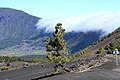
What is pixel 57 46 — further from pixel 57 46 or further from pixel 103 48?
pixel 103 48

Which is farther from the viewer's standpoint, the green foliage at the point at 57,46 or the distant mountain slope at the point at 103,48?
the distant mountain slope at the point at 103,48

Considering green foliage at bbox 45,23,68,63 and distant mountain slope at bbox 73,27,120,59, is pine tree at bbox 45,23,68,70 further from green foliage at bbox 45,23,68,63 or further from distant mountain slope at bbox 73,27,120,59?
distant mountain slope at bbox 73,27,120,59

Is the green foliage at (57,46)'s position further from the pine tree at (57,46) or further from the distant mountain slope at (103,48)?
the distant mountain slope at (103,48)

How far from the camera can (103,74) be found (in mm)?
55656

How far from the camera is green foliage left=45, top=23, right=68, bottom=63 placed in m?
76.4

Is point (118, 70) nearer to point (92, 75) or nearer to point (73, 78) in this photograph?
point (92, 75)

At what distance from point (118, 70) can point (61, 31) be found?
18177mm

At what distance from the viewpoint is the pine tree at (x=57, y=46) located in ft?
251

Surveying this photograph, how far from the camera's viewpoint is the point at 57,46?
77.1m

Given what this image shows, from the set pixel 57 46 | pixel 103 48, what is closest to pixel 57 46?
pixel 57 46

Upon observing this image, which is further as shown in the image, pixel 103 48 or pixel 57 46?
pixel 103 48

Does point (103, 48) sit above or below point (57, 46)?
below

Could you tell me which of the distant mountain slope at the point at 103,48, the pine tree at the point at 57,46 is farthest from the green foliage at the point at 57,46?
the distant mountain slope at the point at 103,48

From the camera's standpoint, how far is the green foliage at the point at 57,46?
76.4 meters
